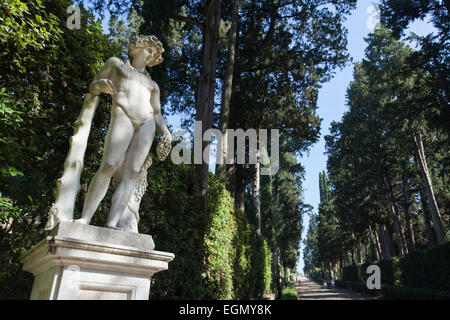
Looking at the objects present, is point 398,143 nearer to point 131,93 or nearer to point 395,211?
point 395,211

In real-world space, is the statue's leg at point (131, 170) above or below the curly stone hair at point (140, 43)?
below

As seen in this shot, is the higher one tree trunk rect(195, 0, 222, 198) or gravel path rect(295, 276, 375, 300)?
tree trunk rect(195, 0, 222, 198)

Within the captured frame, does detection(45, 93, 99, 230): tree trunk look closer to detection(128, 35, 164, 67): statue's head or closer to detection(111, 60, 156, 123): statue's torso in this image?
detection(111, 60, 156, 123): statue's torso

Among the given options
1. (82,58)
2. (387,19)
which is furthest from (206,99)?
(387,19)

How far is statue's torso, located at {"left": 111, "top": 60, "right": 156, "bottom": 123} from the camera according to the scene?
10.9 ft

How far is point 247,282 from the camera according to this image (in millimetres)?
11609

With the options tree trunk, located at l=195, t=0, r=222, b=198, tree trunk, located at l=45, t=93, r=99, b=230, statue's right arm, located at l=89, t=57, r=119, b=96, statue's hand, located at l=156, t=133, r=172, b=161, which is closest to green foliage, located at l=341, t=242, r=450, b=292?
tree trunk, located at l=195, t=0, r=222, b=198

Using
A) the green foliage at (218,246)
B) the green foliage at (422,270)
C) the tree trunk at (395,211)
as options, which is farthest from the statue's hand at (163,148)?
the tree trunk at (395,211)

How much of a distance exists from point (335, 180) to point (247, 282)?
2657cm

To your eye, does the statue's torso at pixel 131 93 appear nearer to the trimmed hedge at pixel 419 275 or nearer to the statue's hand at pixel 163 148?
the statue's hand at pixel 163 148

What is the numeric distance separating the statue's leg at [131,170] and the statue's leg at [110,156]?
3.5 inches

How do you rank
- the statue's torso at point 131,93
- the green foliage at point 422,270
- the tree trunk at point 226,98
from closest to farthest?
the statue's torso at point 131,93
the tree trunk at point 226,98
the green foliage at point 422,270

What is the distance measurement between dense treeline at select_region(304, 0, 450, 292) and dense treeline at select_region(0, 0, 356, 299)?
4916 millimetres

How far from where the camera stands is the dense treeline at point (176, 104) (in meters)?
3.54
